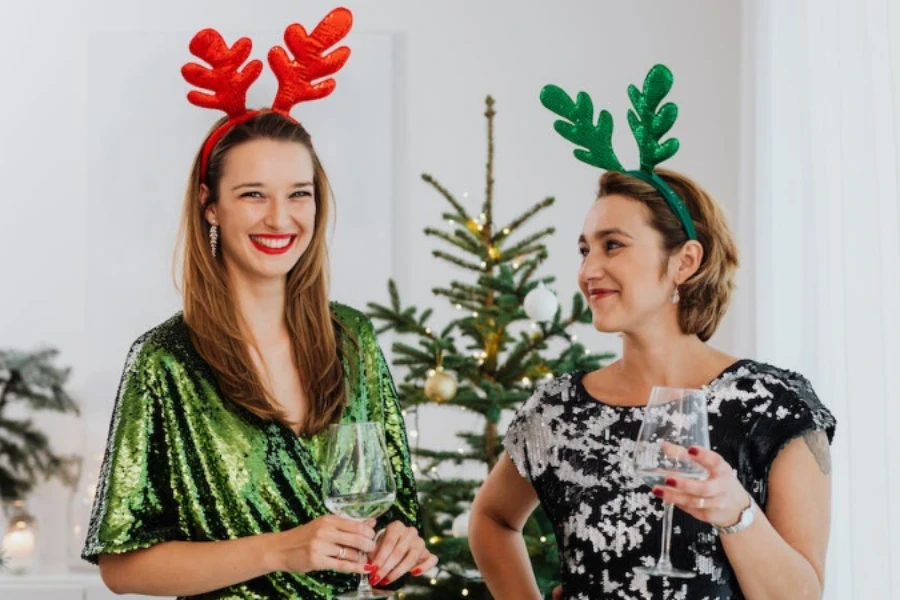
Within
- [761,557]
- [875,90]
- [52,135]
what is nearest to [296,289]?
[761,557]

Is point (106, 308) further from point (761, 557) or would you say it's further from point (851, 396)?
point (761, 557)

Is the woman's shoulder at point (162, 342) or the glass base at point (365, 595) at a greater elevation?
the woman's shoulder at point (162, 342)

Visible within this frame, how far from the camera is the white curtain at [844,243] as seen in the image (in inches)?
103

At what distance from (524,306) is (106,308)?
6.80ft

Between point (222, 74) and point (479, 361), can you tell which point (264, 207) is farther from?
point (479, 361)

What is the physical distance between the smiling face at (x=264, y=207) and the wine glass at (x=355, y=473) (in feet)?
1.29

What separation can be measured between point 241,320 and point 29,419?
3.13 m

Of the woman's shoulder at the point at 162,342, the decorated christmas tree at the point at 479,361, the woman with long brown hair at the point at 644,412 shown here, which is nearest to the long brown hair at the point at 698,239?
the woman with long brown hair at the point at 644,412

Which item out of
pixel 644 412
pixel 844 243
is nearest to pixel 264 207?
pixel 644 412

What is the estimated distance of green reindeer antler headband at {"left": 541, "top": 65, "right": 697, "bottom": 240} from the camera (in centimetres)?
220

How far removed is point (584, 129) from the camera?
7.54 feet

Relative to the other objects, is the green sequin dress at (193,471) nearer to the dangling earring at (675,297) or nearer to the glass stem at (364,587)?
the glass stem at (364,587)

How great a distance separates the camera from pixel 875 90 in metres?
2.65

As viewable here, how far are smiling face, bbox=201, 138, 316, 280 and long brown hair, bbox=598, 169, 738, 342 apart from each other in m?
0.55
